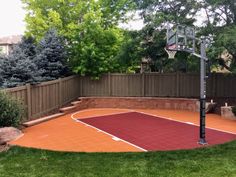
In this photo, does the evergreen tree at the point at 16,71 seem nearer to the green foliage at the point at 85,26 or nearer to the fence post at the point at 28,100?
the fence post at the point at 28,100

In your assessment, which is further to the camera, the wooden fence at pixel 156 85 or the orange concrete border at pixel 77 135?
the wooden fence at pixel 156 85

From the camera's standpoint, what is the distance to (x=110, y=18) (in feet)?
73.4

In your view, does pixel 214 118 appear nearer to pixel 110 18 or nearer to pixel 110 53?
pixel 110 53

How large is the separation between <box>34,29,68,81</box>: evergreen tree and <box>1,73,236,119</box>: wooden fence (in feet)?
2.63

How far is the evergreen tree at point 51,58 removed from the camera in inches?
626

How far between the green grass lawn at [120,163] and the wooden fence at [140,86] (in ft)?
22.3

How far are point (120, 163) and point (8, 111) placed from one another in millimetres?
4945

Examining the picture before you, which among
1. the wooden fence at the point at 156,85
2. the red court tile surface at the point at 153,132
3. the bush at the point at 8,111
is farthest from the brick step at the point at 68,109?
the bush at the point at 8,111

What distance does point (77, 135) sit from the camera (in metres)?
10.3

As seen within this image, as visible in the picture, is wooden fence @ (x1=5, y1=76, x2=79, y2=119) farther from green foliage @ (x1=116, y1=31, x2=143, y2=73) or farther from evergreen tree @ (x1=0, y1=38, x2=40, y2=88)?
green foliage @ (x1=116, y1=31, x2=143, y2=73)

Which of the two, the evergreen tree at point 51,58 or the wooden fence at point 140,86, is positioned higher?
the evergreen tree at point 51,58

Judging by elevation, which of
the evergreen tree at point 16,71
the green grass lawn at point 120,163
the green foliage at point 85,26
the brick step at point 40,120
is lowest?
the green grass lawn at point 120,163

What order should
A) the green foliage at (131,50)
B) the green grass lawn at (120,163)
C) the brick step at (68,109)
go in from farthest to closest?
1. the green foliage at (131,50)
2. the brick step at (68,109)
3. the green grass lawn at (120,163)

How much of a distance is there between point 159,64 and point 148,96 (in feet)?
6.62
